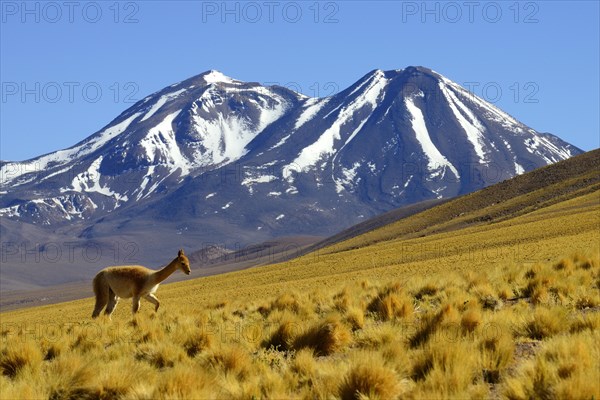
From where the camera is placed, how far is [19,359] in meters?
10.3

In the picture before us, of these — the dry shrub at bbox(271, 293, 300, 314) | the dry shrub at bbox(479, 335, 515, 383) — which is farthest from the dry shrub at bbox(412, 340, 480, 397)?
the dry shrub at bbox(271, 293, 300, 314)

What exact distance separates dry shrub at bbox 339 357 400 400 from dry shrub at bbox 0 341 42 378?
14.7 ft

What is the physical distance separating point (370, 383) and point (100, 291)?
11091 mm

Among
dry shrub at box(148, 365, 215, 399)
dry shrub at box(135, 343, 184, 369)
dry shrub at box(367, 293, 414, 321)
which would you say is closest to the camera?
dry shrub at box(148, 365, 215, 399)

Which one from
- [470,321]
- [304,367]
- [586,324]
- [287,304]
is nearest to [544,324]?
[586,324]

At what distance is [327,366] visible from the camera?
317 inches

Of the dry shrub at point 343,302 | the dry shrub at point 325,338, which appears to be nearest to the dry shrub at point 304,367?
the dry shrub at point 325,338

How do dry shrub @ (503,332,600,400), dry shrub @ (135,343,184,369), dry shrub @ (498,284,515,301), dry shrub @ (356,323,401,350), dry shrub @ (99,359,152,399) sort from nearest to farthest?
dry shrub @ (503,332,600,400) → dry shrub @ (99,359,152,399) → dry shrub @ (356,323,401,350) → dry shrub @ (135,343,184,369) → dry shrub @ (498,284,515,301)

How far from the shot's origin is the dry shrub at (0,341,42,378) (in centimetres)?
1004

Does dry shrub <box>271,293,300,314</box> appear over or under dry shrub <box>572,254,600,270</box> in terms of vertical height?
under

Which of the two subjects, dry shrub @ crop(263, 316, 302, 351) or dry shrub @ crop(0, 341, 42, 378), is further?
dry shrub @ crop(263, 316, 302, 351)

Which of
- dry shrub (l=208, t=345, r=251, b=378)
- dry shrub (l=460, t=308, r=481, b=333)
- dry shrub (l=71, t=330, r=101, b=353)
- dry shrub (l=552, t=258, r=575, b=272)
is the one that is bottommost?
dry shrub (l=71, t=330, r=101, b=353)

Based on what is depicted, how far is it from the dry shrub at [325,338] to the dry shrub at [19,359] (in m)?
3.33

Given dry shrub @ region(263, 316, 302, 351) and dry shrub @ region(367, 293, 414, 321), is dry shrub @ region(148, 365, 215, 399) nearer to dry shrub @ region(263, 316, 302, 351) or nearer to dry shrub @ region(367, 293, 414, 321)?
dry shrub @ region(263, 316, 302, 351)
